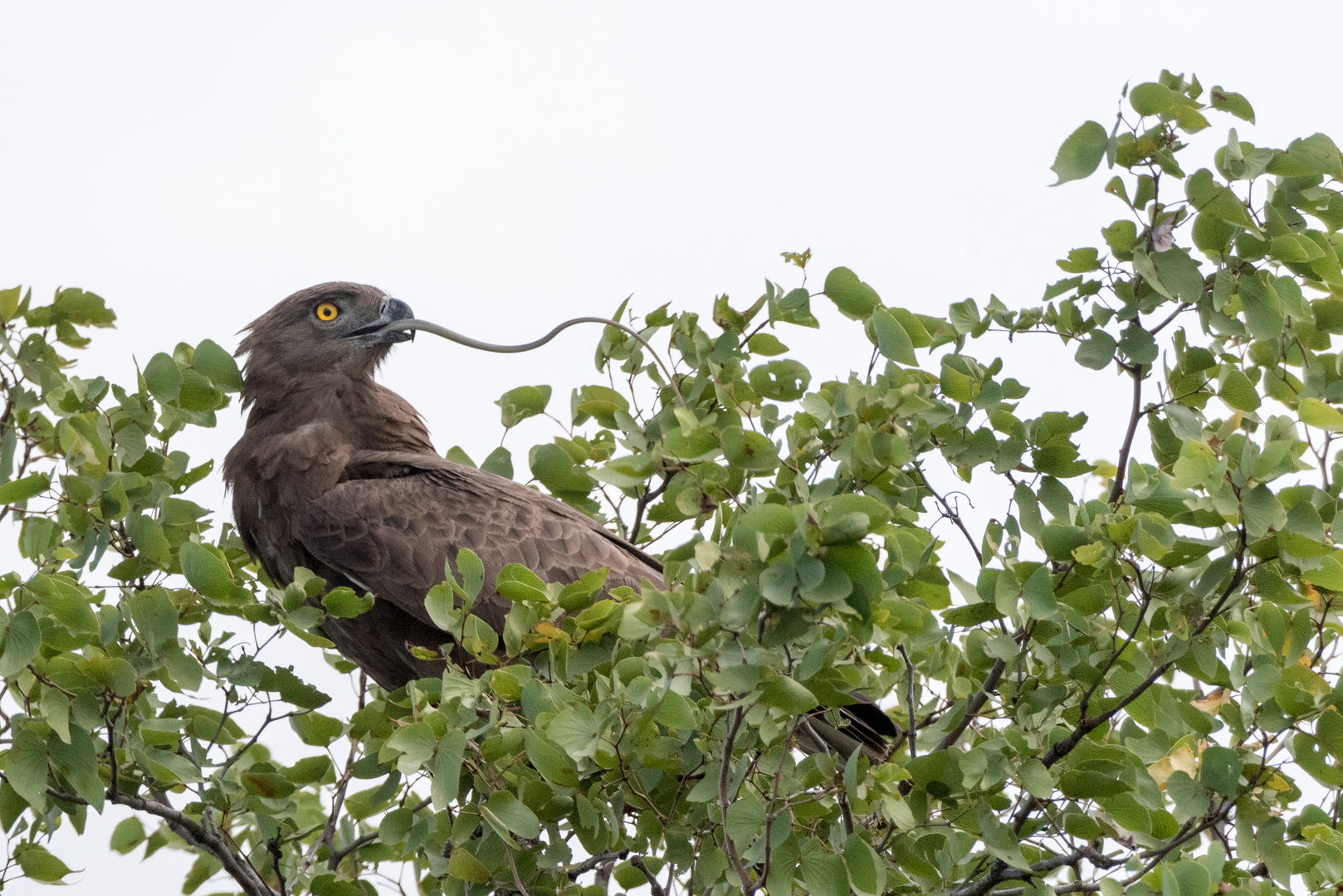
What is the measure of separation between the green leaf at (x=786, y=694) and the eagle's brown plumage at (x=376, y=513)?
2.17m

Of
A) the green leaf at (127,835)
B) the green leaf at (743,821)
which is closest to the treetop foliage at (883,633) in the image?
the green leaf at (743,821)

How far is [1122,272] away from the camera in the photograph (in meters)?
3.82

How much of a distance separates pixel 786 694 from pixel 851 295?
5.11 feet

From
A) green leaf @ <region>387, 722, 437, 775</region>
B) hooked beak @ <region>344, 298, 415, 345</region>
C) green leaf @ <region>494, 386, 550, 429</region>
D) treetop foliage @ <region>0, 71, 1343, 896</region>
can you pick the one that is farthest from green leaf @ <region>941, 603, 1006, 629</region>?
hooked beak @ <region>344, 298, 415, 345</region>

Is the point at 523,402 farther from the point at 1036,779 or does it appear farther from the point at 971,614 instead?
the point at 1036,779

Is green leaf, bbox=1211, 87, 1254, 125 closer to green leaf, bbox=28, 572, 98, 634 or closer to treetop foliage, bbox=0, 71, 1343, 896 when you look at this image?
treetop foliage, bbox=0, 71, 1343, 896

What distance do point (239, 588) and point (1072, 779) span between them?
98.3 inches

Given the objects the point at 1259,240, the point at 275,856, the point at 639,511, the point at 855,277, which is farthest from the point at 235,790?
the point at 1259,240

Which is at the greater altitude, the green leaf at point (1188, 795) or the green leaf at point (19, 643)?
the green leaf at point (19, 643)

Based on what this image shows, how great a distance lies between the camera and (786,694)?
2.74 meters

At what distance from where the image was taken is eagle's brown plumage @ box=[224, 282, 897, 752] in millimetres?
5465

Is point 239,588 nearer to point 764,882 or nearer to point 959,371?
point 764,882

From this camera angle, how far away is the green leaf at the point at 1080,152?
355 centimetres

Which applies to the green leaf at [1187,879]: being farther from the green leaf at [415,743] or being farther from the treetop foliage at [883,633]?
the green leaf at [415,743]
